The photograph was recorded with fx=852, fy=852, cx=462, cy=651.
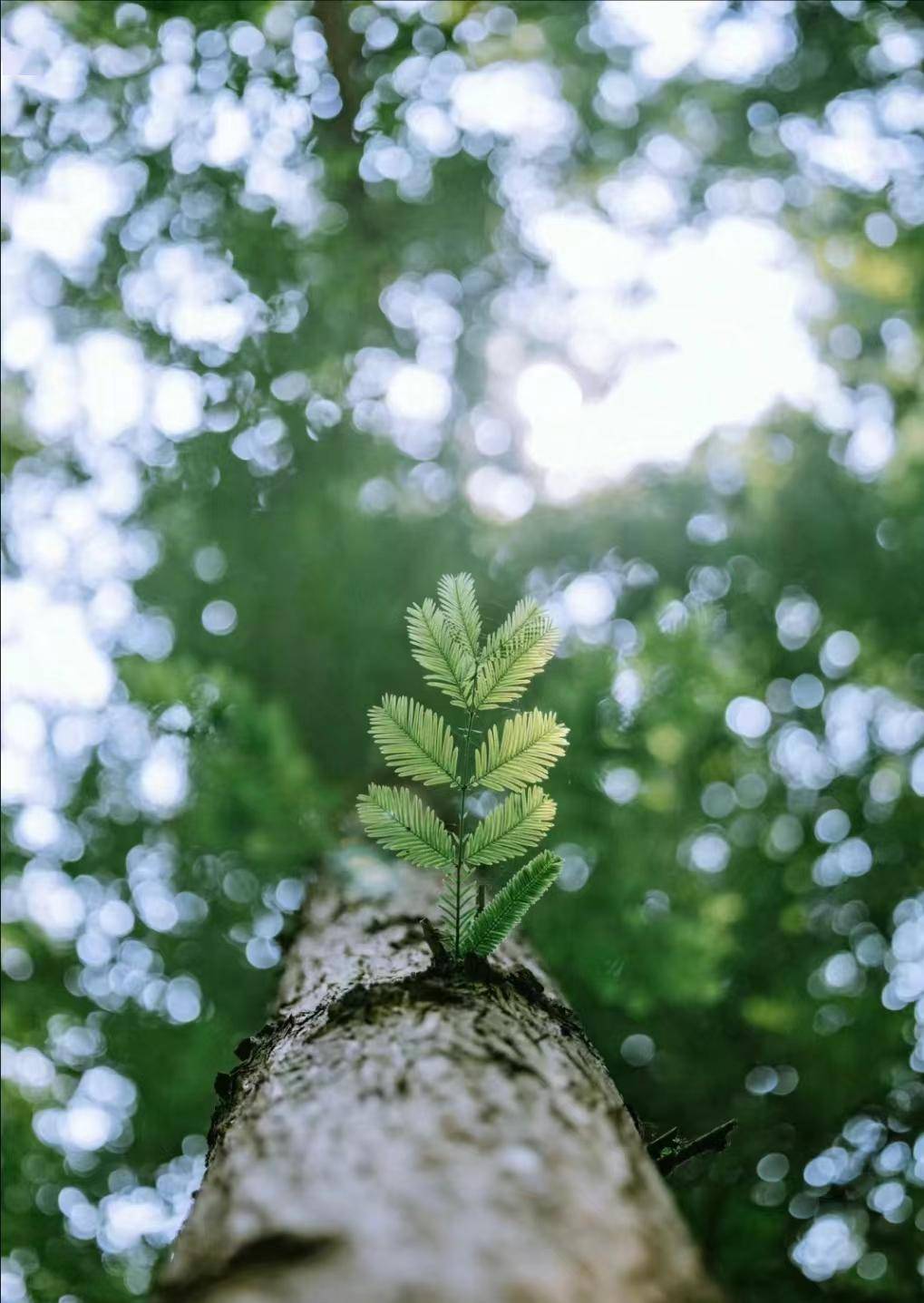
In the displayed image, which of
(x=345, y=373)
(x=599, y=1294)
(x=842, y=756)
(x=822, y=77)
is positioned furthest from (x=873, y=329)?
(x=599, y=1294)

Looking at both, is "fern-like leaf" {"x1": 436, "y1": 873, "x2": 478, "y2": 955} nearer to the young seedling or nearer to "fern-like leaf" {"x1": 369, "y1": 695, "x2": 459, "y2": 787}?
the young seedling

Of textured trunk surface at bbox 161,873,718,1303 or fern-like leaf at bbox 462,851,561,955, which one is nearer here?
textured trunk surface at bbox 161,873,718,1303

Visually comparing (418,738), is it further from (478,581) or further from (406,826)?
(478,581)

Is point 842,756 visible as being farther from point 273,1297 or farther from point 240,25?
point 240,25

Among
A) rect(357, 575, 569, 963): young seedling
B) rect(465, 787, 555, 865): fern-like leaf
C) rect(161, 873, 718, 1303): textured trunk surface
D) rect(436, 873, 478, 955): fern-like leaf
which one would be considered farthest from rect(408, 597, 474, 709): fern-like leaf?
rect(161, 873, 718, 1303): textured trunk surface

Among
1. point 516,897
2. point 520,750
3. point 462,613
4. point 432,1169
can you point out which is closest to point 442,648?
point 462,613

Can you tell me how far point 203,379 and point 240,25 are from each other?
137 cm

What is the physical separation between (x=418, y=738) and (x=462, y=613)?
182 mm

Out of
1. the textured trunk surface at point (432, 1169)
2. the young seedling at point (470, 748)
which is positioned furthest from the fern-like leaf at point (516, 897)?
the textured trunk surface at point (432, 1169)

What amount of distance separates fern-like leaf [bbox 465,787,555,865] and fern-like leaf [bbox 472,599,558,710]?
0.15 m

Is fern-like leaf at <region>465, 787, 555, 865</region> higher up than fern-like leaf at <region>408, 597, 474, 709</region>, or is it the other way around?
fern-like leaf at <region>408, 597, 474, 709</region>

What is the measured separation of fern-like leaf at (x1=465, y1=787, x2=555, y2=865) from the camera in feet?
3.87

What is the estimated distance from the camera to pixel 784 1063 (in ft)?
10.7

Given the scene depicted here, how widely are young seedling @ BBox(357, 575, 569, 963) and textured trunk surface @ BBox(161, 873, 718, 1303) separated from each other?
0.22 m
